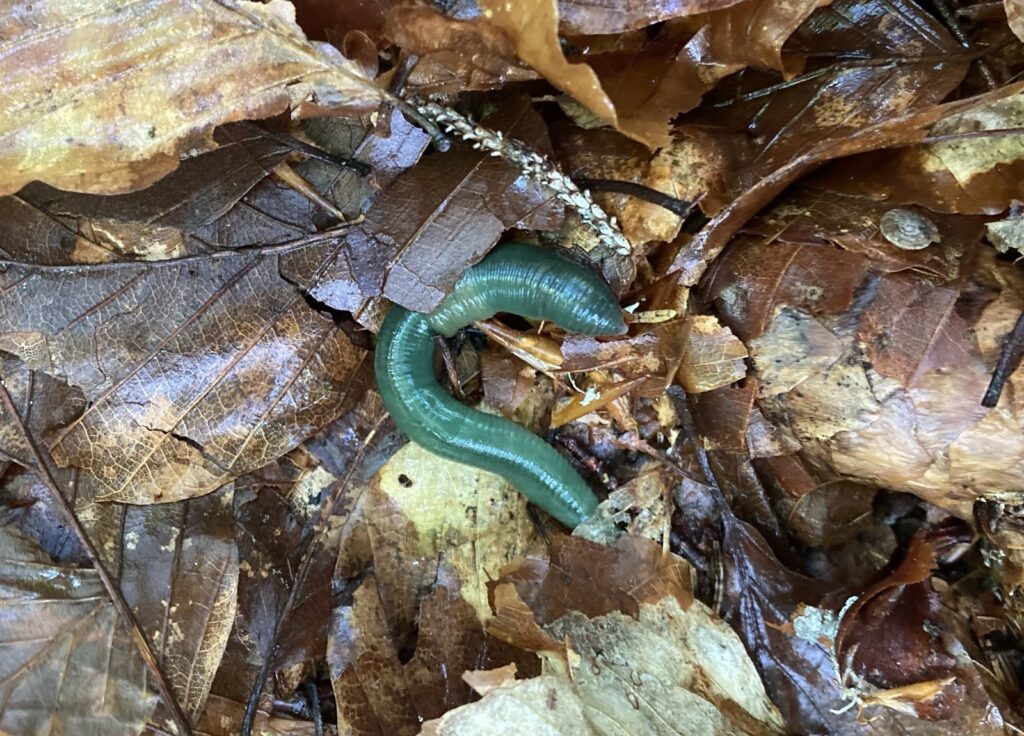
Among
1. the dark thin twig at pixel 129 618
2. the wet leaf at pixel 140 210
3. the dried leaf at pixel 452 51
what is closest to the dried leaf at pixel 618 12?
the dried leaf at pixel 452 51

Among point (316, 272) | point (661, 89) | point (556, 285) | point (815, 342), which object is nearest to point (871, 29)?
point (661, 89)

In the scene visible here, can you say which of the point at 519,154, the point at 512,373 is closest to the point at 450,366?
the point at 512,373

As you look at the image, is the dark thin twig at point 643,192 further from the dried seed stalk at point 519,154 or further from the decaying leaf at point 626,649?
the decaying leaf at point 626,649

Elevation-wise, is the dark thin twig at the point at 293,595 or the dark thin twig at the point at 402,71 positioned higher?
the dark thin twig at the point at 402,71

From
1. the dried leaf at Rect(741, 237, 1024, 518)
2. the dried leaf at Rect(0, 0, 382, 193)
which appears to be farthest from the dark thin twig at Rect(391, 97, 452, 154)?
the dried leaf at Rect(741, 237, 1024, 518)

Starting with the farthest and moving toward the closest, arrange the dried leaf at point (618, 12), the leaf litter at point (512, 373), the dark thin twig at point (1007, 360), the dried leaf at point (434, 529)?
the dried leaf at point (434, 529) < the dark thin twig at point (1007, 360) < the leaf litter at point (512, 373) < the dried leaf at point (618, 12)
